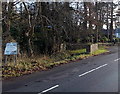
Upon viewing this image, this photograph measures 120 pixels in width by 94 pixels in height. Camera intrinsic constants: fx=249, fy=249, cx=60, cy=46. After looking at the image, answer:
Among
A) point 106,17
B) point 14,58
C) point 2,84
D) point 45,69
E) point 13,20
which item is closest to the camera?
point 2,84

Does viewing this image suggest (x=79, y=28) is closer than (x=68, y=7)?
No

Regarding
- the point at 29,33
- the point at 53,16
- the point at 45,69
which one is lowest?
the point at 45,69

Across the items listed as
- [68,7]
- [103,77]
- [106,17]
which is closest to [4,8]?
[68,7]

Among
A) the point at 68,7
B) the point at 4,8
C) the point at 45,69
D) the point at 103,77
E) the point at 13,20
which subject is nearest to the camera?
the point at 103,77

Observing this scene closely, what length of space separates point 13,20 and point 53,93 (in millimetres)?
12557

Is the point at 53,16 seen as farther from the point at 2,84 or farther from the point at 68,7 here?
the point at 2,84

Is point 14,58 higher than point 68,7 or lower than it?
lower

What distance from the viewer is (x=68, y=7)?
24.4m

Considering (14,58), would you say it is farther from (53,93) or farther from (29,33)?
(53,93)

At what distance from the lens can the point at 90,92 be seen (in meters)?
8.73

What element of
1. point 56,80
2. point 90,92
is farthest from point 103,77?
point 90,92

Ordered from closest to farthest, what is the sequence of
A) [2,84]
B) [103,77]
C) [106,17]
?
[2,84]
[103,77]
[106,17]

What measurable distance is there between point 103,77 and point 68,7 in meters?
13.6

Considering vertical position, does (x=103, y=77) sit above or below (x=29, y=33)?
below
